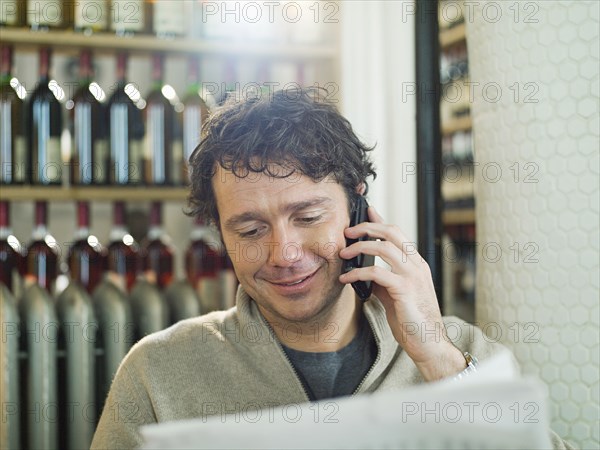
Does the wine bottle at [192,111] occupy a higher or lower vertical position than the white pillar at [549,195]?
higher

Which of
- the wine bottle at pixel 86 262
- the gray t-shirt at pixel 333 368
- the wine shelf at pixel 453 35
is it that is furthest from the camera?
the wine shelf at pixel 453 35

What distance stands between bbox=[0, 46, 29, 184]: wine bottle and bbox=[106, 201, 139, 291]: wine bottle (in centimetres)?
25

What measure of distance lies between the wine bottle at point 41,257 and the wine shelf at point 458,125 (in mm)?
1514

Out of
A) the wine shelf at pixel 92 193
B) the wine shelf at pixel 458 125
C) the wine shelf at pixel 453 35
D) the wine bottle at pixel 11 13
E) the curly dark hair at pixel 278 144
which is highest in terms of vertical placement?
the wine shelf at pixel 453 35

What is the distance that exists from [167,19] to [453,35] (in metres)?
1.04

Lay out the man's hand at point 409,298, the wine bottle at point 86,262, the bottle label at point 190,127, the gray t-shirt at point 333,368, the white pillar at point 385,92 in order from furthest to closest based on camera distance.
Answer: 1. the bottle label at point 190,127
2. the wine bottle at point 86,262
3. the white pillar at point 385,92
4. the gray t-shirt at point 333,368
5. the man's hand at point 409,298

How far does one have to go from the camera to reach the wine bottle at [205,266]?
77.4 inches

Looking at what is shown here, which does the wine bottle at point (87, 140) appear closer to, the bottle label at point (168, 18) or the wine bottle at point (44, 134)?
the wine bottle at point (44, 134)

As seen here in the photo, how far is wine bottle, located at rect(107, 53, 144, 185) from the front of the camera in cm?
193

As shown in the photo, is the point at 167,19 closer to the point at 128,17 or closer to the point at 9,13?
the point at 128,17

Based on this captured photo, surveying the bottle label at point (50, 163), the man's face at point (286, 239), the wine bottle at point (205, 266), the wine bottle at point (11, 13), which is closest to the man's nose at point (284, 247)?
the man's face at point (286, 239)

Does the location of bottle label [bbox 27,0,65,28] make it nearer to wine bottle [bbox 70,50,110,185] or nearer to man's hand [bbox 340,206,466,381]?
wine bottle [bbox 70,50,110,185]

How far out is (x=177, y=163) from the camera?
1992 mm

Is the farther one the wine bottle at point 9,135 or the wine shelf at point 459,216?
the wine shelf at point 459,216
